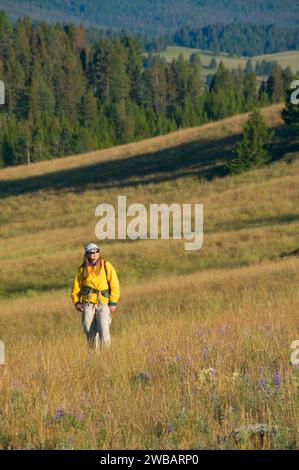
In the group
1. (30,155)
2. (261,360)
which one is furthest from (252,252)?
(30,155)

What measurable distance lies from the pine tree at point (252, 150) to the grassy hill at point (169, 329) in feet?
3.72

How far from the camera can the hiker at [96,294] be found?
1027 cm

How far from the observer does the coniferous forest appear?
407 ft

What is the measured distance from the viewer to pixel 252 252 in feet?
104

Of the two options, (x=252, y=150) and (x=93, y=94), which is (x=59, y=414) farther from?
(x=93, y=94)

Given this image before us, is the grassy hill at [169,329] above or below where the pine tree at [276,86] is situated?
below

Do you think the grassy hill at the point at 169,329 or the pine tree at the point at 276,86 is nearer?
the grassy hill at the point at 169,329

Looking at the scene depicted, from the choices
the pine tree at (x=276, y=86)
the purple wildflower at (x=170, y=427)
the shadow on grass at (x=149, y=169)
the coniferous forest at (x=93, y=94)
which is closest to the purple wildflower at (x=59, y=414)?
the purple wildflower at (x=170, y=427)

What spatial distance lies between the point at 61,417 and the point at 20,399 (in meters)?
0.84

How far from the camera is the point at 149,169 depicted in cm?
7231

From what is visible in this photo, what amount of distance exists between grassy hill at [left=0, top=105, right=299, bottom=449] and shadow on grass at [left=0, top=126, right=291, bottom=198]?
8.90 feet

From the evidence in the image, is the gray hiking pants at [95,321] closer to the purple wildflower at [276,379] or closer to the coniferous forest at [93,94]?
the purple wildflower at [276,379]

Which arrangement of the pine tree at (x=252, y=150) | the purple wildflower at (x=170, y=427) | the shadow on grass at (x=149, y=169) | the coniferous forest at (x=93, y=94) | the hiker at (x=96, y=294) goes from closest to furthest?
the purple wildflower at (x=170, y=427) → the hiker at (x=96, y=294) → the pine tree at (x=252, y=150) → the shadow on grass at (x=149, y=169) → the coniferous forest at (x=93, y=94)
